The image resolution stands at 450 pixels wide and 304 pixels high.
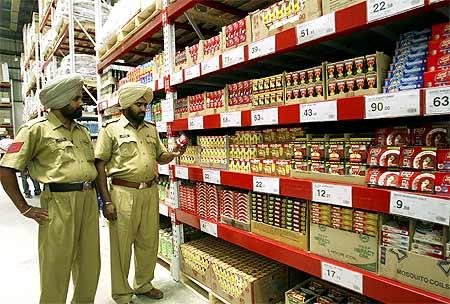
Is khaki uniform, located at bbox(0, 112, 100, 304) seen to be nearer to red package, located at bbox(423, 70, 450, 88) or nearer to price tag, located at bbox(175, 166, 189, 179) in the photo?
price tag, located at bbox(175, 166, 189, 179)

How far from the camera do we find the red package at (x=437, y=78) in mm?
1134

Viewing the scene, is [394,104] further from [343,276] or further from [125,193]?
[125,193]

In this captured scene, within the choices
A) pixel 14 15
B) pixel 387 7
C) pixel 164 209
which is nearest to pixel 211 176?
pixel 164 209

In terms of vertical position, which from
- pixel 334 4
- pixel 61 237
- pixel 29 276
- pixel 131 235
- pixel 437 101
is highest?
pixel 334 4

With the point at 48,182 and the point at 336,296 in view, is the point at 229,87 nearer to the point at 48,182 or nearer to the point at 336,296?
the point at 48,182

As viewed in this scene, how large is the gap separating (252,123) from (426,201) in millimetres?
1013

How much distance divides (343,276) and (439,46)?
108cm

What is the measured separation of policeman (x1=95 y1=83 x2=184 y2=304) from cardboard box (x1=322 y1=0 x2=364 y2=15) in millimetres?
1407

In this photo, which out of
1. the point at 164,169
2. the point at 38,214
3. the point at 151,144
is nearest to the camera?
the point at 38,214

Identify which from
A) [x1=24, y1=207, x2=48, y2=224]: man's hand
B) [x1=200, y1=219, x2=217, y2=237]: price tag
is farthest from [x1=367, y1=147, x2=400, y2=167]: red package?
[x1=24, y1=207, x2=48, y2=224]: man's hand

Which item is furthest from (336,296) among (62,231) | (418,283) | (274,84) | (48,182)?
(48,182)

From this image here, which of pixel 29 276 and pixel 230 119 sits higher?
pixel 230 119

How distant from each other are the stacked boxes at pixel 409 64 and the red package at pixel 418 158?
0.84ft

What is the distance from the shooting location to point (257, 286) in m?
1.98
